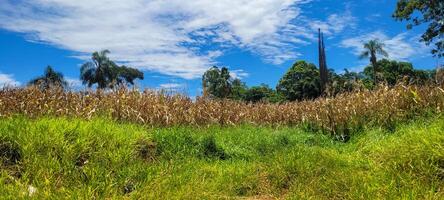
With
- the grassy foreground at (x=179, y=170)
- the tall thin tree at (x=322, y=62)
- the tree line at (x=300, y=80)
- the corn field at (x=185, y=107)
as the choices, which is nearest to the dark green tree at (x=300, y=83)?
the tree line at (x=300, y=80)

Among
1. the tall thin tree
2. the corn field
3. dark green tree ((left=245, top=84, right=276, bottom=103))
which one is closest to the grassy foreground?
the corn field

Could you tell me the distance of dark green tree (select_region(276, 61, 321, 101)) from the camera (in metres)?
66.1

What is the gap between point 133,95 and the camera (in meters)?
15.8

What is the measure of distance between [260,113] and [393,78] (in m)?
55.1

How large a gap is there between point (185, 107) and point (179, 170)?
824 centimetres

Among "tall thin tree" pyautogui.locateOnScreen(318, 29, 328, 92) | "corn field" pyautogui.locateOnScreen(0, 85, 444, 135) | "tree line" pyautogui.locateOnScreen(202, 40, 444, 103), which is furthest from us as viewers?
"tree line" pyautogui.locateOnScreen(202, 40, 444, 103)

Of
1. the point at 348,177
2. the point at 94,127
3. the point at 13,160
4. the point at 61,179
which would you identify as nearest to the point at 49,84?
the point at 94,127

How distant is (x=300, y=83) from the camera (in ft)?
219

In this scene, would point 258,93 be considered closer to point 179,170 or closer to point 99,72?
point 99,72

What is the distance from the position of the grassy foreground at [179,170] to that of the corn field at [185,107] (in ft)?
12.1

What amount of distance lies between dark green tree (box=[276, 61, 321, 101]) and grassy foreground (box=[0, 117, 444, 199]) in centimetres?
5615

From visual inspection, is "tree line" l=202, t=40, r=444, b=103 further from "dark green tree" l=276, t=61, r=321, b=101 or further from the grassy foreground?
the grassy foreground

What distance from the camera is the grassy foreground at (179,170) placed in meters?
6.87

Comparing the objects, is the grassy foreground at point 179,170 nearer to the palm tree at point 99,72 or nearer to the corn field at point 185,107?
the corn field at point 185,107
